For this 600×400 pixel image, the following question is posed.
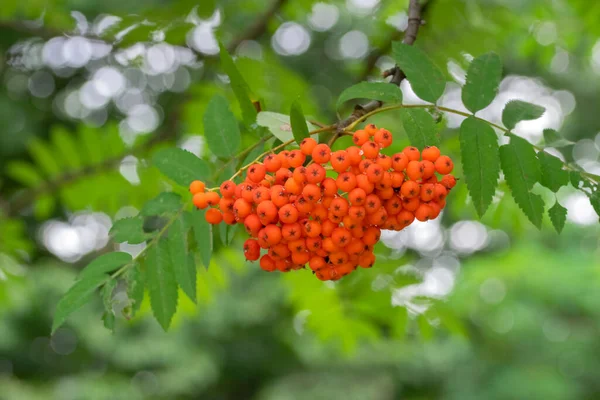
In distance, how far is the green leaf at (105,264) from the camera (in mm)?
1180

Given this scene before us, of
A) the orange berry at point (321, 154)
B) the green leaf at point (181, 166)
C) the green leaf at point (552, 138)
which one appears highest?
the orange berry at point (321, 154)

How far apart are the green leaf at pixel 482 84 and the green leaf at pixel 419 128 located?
115mm

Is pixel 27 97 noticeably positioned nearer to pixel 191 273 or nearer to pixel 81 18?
pixel 81 18

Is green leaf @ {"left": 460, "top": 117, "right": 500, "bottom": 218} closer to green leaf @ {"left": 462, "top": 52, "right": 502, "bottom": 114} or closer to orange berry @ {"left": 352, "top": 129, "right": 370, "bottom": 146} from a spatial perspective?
green leaf @ {"left": 462, "top": 52, "right": 502, "bottom": 114}

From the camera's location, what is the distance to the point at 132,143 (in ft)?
9.09

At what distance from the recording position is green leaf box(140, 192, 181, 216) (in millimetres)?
1242

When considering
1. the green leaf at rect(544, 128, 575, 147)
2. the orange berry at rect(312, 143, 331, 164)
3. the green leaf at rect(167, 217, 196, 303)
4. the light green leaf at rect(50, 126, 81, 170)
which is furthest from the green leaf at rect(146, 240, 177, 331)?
the light green leaf at rect(50, 126, 81, 170)

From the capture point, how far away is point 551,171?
1.09 meters

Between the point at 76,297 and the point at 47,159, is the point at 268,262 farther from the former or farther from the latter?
the point at 47,159

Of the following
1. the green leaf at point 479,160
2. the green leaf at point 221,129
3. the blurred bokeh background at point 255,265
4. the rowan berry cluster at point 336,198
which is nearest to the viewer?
the rowan berry cluster at point 336,198

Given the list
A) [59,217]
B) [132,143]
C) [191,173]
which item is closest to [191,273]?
[191,173]

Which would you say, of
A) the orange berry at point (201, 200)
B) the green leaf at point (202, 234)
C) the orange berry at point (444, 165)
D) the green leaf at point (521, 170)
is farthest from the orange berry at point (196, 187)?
the green leaf at point (521, 170)

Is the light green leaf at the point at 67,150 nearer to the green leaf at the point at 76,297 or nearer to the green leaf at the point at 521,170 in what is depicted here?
the green leaf at the point at 76,297

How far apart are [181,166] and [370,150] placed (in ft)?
1.72
